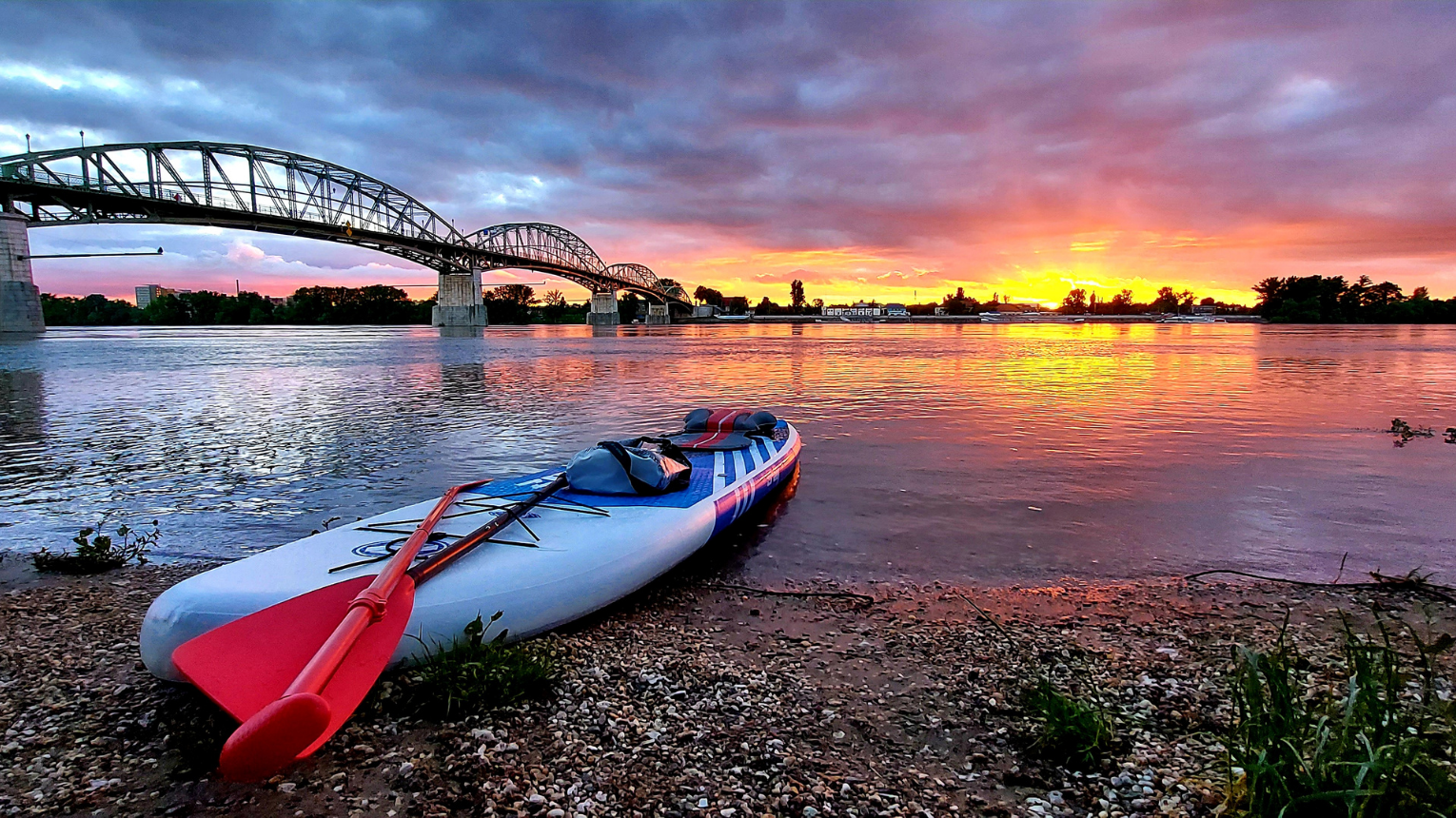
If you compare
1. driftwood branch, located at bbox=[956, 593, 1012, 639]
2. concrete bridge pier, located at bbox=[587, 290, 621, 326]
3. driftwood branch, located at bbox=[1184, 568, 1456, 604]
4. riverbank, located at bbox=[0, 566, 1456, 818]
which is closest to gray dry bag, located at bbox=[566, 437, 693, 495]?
riverbank, located at bbox=[0, 566, 1456, 818]

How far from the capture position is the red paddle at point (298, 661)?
2404 mm

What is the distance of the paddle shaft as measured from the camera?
2644mm

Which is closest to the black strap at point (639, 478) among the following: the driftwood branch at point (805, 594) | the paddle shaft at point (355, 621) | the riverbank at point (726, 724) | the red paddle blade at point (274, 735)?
the driftwood branch at point (805, 594)

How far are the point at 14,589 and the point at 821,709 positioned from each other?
569 centimetres

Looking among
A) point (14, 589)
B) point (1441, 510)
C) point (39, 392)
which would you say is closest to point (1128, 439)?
point (1441, 510)

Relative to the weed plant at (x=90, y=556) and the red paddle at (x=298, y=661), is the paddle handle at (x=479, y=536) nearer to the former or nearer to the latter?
the red paddle at (x=298, y=661)

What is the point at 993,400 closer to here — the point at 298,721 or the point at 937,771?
the point at 937,771

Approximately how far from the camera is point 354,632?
3027 millimetres

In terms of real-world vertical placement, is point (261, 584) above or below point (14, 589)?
above

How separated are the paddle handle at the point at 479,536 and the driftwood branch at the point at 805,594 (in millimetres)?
1513

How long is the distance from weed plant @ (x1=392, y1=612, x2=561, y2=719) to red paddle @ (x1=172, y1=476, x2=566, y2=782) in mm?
254

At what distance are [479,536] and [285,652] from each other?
4.83 feet

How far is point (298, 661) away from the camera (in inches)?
130

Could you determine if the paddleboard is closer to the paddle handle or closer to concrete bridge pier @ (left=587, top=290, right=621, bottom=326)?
the paddle handle
